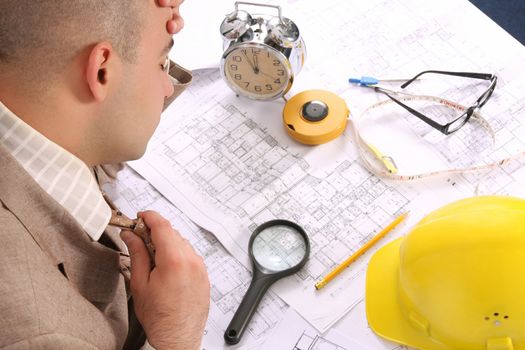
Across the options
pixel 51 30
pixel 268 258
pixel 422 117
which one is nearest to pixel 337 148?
pixel 422 117

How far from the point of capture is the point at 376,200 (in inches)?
46.9

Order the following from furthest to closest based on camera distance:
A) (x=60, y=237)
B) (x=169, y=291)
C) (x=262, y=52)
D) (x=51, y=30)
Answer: (x=262, y=52), (x=169, y=291), (x=60, y=237), (x=51, y=30)

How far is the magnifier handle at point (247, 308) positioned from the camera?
105 cm

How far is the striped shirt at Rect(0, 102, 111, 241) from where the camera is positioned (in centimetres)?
84

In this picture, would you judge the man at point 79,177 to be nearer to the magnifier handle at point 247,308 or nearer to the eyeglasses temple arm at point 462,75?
the magnifier handle at point 247,308

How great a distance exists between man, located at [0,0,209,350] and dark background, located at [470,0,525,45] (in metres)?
1.48

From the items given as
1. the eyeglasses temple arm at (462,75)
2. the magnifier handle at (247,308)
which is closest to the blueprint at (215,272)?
the magnifier handle at (247,308)

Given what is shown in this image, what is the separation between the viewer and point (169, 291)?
99 centimetres

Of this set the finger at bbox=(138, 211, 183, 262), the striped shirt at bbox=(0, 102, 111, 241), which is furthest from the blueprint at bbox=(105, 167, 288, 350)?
the striped shirt at bbox=(0, 102, 111, 241)

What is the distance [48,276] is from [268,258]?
416 mm

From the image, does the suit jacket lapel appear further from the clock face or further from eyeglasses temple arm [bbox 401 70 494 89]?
eyeglasses temple arm [bbox 401 70 494 89]

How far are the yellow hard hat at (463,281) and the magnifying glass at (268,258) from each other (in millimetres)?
160

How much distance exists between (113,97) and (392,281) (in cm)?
55

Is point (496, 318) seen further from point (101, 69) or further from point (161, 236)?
point (101, 69)
